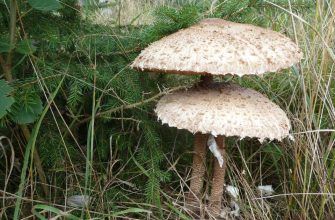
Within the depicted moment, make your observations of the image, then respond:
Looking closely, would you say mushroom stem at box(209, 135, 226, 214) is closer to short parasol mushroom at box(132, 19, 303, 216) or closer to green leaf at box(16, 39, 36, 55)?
short parasol mushroom at box(132, 19, 303, 216)

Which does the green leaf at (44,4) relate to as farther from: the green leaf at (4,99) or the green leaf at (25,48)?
the green leaf at (4,99)

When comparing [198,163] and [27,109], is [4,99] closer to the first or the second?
[27,109]

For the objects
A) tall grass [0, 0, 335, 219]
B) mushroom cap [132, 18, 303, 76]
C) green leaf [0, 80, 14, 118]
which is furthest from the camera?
tall grass [0, 0, 335, 219]

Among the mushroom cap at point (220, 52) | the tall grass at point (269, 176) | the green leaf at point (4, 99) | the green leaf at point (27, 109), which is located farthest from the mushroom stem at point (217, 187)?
the green leaf at point (4, 99)

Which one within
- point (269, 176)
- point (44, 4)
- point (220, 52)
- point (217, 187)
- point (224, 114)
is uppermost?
point (44, 4)

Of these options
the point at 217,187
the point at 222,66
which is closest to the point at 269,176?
the point at 217,187

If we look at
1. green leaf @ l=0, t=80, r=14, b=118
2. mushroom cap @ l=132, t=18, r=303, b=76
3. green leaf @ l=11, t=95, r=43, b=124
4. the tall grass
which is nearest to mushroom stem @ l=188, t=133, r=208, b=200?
the tall grass

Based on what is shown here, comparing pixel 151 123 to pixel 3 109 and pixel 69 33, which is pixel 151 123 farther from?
pixel 3 109
